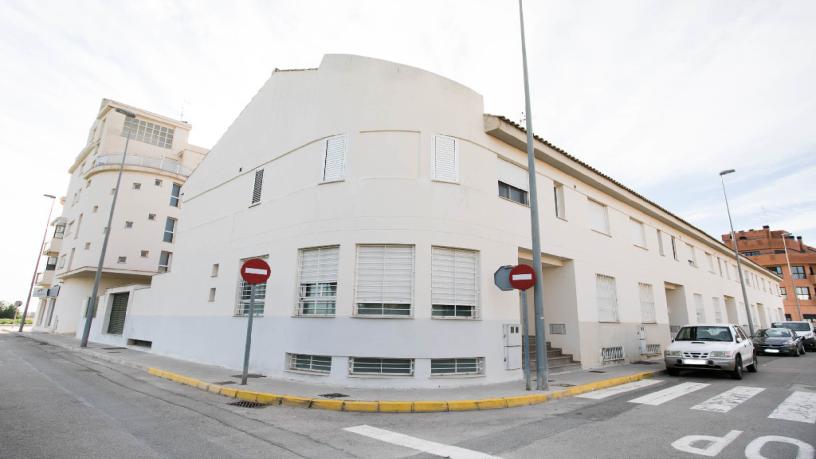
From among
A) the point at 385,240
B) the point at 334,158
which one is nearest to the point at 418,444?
the point at 385,240

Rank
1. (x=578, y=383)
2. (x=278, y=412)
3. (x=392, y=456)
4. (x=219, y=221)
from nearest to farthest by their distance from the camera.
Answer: (x=392, y=456) < (x=278, y=412) < (x=578, y=383) < (x=219, y=221)

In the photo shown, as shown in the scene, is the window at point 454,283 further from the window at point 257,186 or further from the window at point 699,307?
the window at point 699,307

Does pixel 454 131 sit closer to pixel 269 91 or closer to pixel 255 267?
pixel 255 267

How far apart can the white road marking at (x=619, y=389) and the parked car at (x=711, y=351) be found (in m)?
1.09

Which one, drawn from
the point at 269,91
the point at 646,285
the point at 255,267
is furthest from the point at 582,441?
the point at 646,285

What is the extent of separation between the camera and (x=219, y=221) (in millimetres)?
14234

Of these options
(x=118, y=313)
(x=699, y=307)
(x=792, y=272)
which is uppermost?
(x=792, y=272)

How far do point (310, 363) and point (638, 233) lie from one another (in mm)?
16226

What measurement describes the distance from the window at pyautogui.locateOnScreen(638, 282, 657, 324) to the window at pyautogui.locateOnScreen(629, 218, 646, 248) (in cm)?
195

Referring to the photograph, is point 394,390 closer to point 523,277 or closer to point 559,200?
point 523,277

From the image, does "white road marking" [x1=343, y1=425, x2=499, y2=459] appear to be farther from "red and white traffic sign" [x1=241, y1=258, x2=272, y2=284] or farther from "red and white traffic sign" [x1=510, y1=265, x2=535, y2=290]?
"red and white traffic sign" [x1=510, y1=265, x2=535, y2=290]

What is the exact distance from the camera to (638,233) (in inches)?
722

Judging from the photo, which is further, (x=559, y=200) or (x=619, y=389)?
(x=559, y=200)

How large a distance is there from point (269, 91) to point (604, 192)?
13631mm
